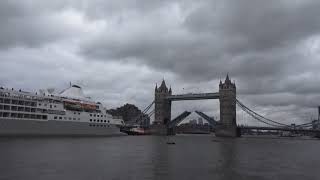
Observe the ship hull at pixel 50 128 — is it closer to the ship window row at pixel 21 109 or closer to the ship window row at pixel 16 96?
the ship window row at pixel 21 109

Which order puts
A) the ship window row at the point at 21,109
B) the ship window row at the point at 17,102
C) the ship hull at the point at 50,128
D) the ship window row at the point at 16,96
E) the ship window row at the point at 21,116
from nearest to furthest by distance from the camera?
the ship hull at the point at 50,128, the ship window row at the point at 21,116, the ship window row at the point at 21,109, the ship window row at the point at 17,102, the ship window row at the point at 16,96

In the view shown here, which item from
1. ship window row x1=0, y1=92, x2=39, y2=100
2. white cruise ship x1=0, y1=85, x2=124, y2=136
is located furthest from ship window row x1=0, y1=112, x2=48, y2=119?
ship window row x1=0, y1=92, x2=39, y2=100

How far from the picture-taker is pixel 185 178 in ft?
101

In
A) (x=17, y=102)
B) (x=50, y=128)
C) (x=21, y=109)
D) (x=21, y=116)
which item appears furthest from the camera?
(x=50, y=128)

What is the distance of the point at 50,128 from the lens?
9369 cm

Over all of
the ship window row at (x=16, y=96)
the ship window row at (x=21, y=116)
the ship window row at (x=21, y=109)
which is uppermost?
the ship window row at (x=16, y=96)

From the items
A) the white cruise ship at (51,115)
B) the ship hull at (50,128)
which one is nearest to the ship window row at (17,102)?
the white cruise ship at (51,115)

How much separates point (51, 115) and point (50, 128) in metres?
3.98

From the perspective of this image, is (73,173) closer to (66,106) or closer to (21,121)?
(21,121)

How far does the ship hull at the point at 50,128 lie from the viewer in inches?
3282

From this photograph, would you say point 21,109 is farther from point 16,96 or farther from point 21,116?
point 16,96

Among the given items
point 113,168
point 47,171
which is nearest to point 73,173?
point 47,171

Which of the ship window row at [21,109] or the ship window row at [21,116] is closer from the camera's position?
the ship window row at [21,116]

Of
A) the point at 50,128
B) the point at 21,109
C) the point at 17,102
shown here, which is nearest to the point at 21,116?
the point at 21,109
